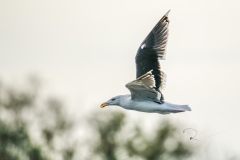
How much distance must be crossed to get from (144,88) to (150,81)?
0.30 m

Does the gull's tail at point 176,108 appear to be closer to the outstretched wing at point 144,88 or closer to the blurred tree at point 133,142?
the outstretched wing at point 144,88

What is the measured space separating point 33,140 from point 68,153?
190cm

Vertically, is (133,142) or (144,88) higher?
(144,88)

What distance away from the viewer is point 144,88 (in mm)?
17844

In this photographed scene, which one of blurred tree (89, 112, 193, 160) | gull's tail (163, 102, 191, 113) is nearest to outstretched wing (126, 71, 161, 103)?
gull's tail (163, 102, 191, 113)

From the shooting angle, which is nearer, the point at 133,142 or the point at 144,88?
the point at 144,88

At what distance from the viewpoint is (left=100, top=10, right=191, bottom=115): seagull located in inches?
700

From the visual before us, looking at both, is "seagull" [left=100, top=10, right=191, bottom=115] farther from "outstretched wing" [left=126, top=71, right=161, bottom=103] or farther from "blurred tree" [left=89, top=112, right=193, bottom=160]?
"blurred tree" [left=89, top=112, right=193, bottom=160]

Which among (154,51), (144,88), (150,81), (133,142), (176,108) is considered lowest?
(133,142)

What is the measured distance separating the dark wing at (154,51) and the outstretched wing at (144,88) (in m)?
0.55

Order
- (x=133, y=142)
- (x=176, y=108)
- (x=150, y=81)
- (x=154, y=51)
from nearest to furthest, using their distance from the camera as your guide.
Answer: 1. (x=150, y=81)
2. (x=176, y=108)
3. (x=154, y=51)
4. (x=133, y=142)

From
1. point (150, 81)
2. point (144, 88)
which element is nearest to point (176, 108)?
point (144, 88)

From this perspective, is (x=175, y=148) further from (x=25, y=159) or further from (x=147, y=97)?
(x=147, y=97)

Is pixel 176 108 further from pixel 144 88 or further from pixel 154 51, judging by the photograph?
pixel 154 51
